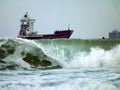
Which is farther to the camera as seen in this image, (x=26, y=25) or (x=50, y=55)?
(x=26, y=25)

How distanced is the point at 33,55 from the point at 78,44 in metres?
10.5

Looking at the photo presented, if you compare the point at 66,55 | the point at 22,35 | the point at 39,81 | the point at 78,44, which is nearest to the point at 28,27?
the point at 22,35

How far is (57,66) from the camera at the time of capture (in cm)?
1783

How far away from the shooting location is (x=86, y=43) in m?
29.9

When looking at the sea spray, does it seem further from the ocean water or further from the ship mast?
the ship mast

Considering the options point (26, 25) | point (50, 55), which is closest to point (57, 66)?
point (50, 55)

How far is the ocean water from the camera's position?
10.8 meters

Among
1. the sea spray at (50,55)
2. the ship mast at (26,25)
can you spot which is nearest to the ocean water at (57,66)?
Answer: the sea spray at (50,55)

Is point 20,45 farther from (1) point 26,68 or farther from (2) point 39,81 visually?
(2) point 39,81

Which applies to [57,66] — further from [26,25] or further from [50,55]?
[26,25]

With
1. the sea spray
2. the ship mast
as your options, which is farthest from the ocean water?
the ship mast

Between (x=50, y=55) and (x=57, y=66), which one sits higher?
(x=50, y=55)

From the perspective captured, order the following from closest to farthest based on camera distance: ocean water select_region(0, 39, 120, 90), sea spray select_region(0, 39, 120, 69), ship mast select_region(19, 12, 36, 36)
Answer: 1. ocean water select_region(0, 39, 120, 90)
2. sea spray select_region(0, 39, 120, 69)
3. ship mast select_region(19, 12, 36, 36)

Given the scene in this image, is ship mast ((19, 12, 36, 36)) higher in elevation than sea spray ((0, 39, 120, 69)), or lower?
higher
